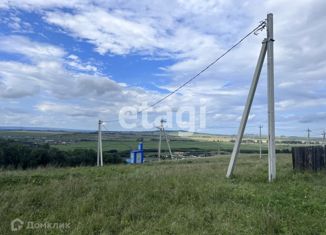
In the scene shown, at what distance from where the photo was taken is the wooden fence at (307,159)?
1277cm

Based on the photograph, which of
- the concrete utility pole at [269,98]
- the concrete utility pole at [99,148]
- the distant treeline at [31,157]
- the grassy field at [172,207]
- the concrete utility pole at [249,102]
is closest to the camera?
the grassy field at [172,207]

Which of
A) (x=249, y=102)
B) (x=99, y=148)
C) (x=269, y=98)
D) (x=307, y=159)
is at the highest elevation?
(x=269, y=98)

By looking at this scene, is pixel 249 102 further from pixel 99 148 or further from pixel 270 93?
pixel 99 148

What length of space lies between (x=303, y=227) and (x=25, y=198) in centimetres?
571

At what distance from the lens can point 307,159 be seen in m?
12.8

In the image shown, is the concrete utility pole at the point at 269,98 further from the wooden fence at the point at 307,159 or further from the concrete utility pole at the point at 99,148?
the concrete utility pole at the point at 99,148

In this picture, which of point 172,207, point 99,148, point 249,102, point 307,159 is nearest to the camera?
point 172,207

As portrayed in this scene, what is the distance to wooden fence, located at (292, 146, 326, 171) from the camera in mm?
12773

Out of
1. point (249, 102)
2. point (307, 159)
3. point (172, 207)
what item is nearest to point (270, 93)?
point (249, 102)

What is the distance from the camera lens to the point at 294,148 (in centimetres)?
1280

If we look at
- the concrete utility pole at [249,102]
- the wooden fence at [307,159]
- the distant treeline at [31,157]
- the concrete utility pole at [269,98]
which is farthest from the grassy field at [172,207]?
the distant treeline at [31,157]

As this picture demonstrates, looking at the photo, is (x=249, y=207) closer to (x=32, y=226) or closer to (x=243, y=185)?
(x=243, y=185)

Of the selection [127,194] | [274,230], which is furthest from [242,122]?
[274,230]

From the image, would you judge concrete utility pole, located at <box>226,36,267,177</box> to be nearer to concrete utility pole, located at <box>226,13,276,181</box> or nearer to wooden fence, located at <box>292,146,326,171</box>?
concrete utility pole, located at <box>226,13,276,181</box>
